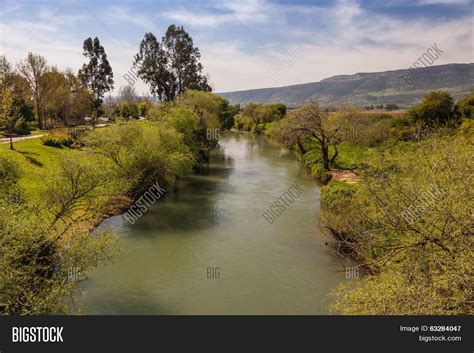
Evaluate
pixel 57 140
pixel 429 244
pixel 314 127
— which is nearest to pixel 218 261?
pixel 429 244

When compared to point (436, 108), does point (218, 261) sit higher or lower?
lower

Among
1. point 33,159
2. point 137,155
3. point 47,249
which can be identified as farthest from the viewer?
point 33,159

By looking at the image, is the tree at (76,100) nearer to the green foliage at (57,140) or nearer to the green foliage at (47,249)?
the green foliage at (57,140)

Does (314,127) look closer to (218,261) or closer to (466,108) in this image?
(218,261)

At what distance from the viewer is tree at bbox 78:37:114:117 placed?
68.9 m

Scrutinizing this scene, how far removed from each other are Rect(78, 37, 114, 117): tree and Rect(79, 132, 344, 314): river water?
169 ft

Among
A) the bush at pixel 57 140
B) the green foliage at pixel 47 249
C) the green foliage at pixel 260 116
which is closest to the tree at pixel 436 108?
the green foliage at pixel 260 116

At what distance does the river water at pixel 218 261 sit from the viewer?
47.0 ft

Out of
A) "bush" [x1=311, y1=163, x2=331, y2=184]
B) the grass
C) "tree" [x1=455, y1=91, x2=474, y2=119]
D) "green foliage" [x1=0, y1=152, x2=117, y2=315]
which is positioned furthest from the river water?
"tree" [x1=455, y1=91, x2=474, y2=119]

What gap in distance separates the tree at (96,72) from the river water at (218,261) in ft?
169

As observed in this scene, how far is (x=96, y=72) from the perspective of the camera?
70.4 metres

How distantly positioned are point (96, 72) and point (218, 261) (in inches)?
2557

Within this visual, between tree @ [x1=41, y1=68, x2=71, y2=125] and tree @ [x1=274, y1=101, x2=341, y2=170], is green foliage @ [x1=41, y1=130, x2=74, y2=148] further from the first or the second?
tree @ [x1=274, y1=101, x2=341, y2=170]
